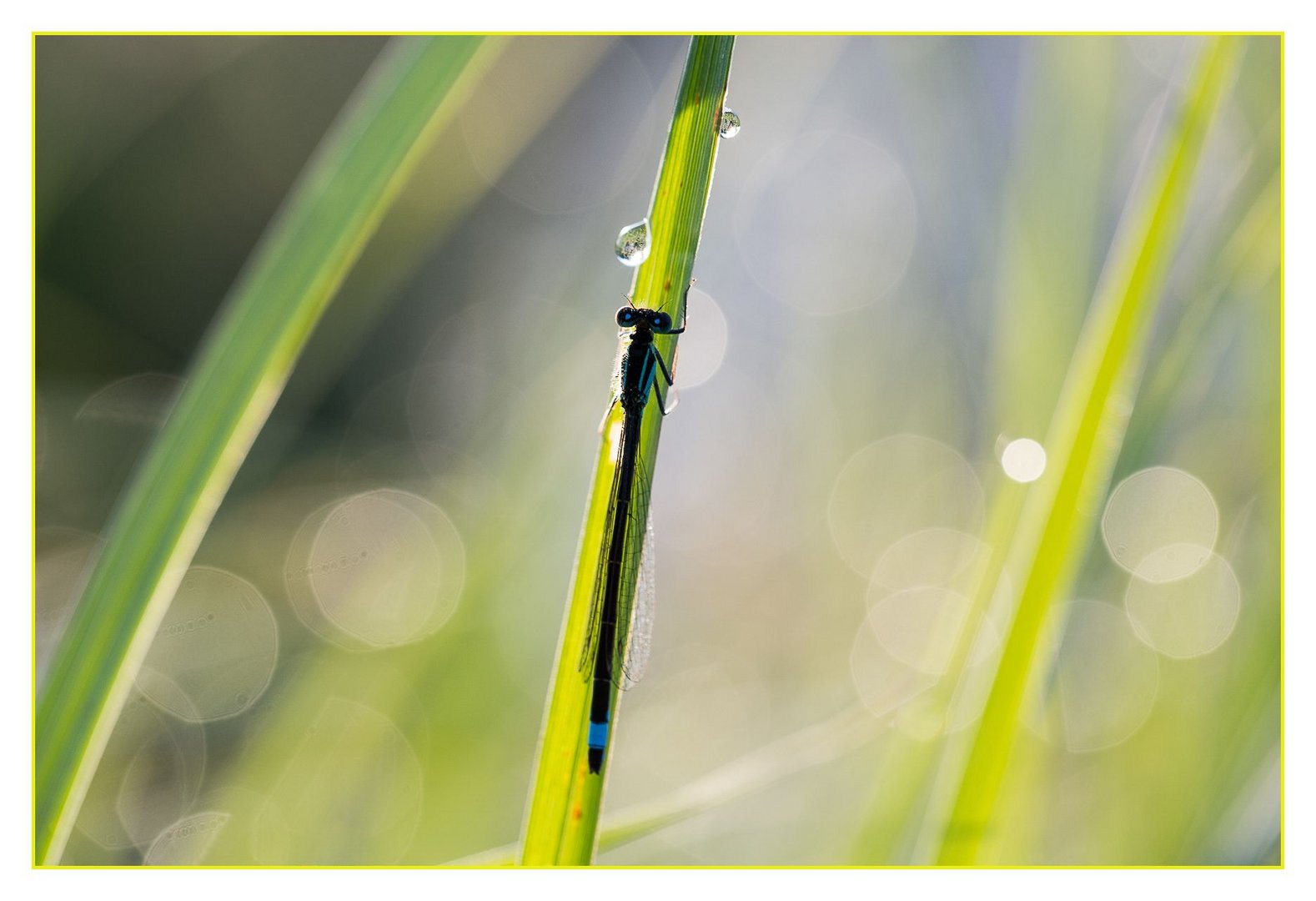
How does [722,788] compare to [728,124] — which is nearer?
[728,124]

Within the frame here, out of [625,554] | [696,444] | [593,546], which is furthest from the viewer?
[696,444]

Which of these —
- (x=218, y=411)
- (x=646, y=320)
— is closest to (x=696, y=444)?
(x=646, y=320)

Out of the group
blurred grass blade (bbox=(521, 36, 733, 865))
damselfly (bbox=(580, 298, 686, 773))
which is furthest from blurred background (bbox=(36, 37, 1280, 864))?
blurred grass blade (bbox=(521, 36, 733, 865))

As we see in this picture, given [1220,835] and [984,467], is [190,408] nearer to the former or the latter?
[1220,835]

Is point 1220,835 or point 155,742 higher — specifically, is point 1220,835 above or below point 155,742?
above

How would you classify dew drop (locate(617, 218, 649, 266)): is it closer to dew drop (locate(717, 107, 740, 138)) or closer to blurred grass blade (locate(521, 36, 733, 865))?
blurred grass blade (locate(521, 36, 733, 865))

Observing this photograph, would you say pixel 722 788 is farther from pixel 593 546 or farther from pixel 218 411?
pixel 218 411

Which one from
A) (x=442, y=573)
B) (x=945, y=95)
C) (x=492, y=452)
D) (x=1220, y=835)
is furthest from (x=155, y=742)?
(x=945, y=95)
